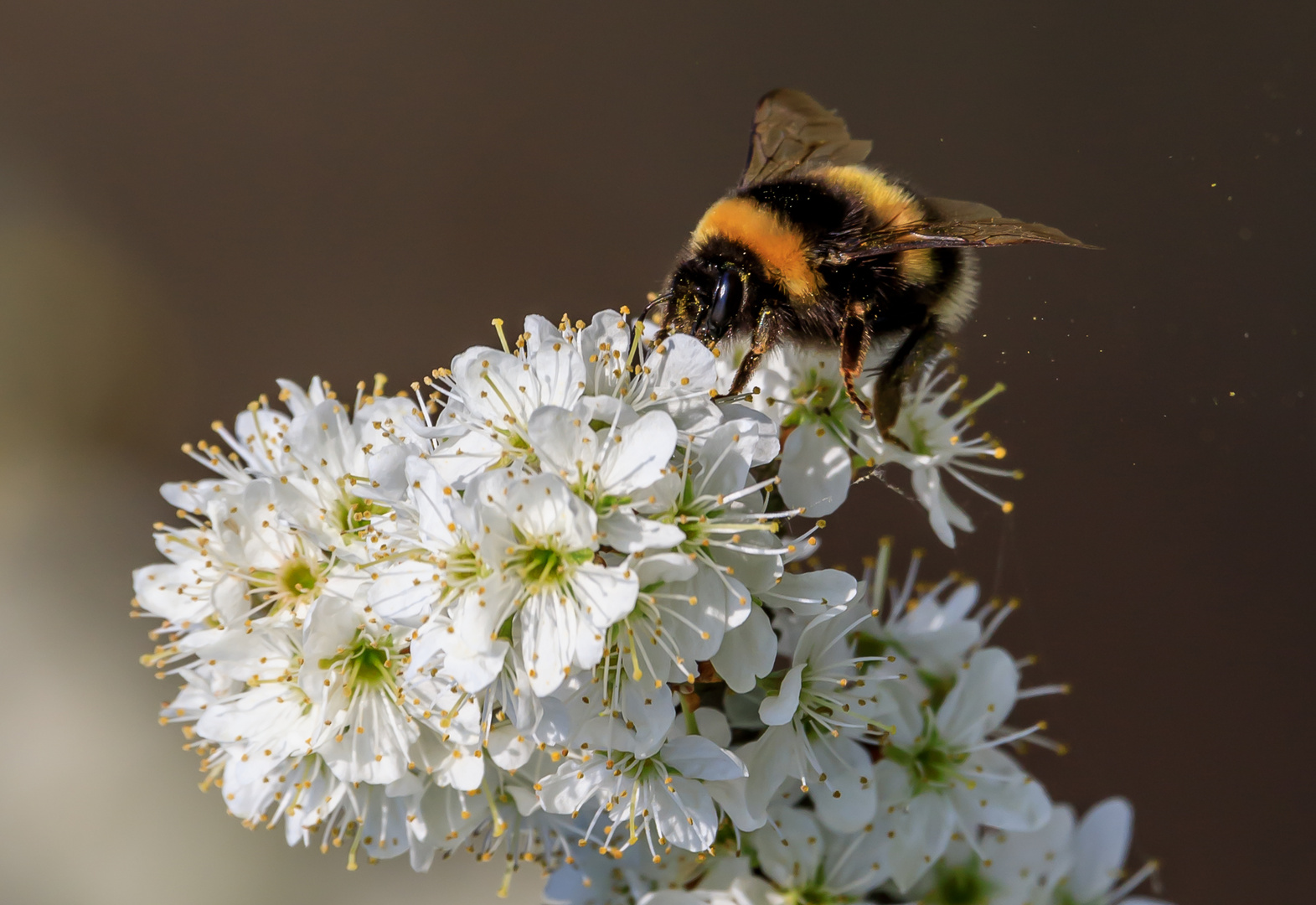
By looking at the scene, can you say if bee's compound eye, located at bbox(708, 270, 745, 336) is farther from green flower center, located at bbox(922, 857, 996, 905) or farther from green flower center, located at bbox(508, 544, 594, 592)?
green flower center, located at bbox(922, 857, 996, 905)

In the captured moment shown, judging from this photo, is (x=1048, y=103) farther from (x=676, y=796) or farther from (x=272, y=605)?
(x=272, y=605)

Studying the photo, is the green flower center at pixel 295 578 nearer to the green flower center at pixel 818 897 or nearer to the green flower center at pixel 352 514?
the green flower center at pixel 352 514

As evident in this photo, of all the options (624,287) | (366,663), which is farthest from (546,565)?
(624,287)

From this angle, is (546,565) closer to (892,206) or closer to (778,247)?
(778,247)

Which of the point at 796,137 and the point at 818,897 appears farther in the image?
the point at 796,137

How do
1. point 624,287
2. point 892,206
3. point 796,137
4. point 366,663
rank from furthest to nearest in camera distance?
point 624,287
point 796,137
point 892,206
point 366,663

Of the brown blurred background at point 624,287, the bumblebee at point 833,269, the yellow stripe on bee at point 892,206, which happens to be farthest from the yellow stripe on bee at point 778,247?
the brown blurred background at point 624,287
